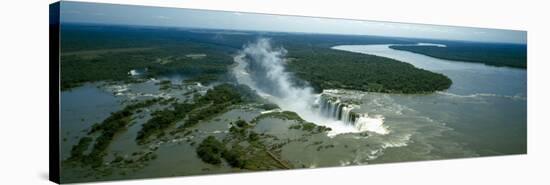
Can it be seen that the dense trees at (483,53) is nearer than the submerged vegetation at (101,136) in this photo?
No

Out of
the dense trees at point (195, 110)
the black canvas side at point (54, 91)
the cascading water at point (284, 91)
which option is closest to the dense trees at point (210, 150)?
the dense trees at point (195, 110)

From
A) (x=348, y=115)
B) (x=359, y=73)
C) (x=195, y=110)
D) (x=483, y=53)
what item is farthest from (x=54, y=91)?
(x=483, y=53)

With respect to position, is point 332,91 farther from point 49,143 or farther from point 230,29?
point 49,143

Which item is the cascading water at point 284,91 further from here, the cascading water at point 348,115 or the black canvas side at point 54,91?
the black canvas side at point 54,91

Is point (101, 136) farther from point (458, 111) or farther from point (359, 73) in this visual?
point (458, 111)

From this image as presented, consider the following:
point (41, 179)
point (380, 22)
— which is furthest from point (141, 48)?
point (380, 22)

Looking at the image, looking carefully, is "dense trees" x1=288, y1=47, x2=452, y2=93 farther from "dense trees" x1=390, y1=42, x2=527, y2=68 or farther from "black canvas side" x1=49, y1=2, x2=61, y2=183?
"black canvas side" x1=49, y1=2, x2=61, y2=183
